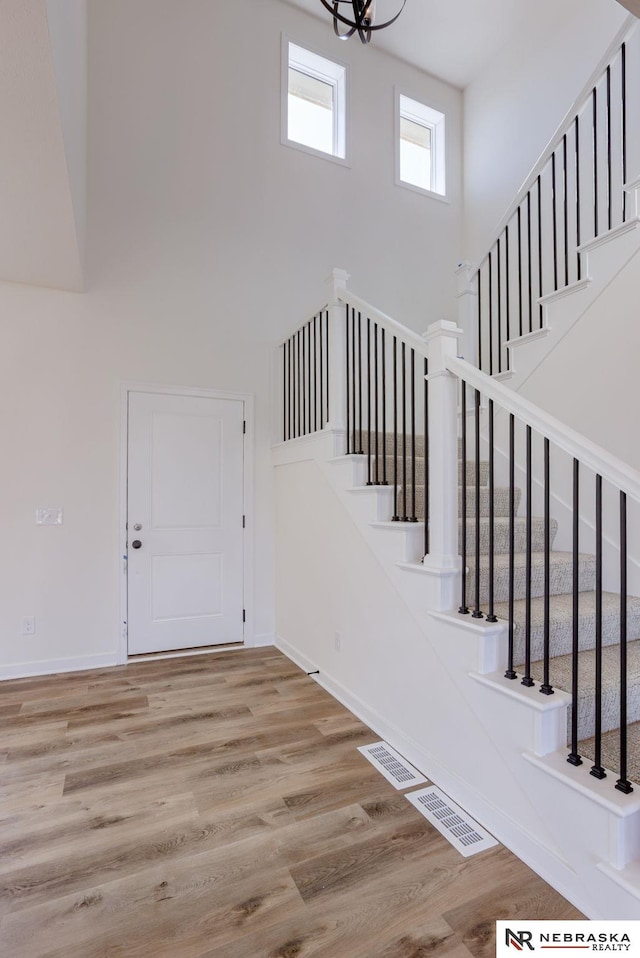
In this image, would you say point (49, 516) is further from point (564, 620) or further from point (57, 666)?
point (564, 620)

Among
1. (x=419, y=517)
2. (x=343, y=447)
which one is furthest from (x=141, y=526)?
(x=419, y=517)

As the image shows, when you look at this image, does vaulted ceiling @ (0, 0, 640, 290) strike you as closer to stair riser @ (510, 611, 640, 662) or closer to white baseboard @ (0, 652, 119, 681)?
stair riser @ (510, 611, 640, 662)

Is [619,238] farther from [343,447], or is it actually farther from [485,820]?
[485,820]

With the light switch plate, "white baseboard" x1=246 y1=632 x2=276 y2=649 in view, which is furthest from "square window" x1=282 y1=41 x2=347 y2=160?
"white baseboard" x1=246 y1=632 x2=276 y2=649

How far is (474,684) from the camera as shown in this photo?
2.01 m

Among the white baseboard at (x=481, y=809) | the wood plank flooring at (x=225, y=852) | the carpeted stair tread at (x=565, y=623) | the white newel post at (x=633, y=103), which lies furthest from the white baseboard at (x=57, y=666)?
the white newel post at (x=633, y=103)

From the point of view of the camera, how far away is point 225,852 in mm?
1812

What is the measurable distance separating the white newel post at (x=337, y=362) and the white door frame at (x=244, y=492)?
1.18m

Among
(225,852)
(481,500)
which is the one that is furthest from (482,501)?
(225,852)

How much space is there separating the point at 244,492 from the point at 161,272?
185 cm

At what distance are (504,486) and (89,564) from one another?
3.07m

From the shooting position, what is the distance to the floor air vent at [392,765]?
2.23 m

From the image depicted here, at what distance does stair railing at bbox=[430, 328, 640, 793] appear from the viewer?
155cm

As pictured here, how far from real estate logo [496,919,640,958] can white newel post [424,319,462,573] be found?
3.88 feet
